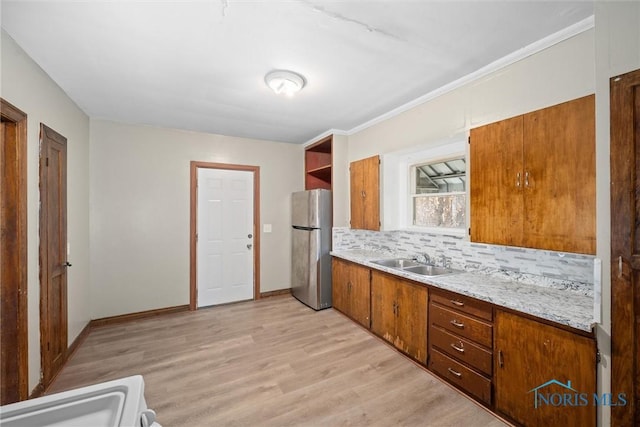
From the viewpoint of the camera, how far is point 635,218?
126 centimetres

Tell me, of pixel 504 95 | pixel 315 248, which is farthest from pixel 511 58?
pixel 315 248

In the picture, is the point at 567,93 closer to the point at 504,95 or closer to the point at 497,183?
the point at 504,95

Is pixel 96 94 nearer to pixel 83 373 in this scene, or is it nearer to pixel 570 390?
pixel 83 373

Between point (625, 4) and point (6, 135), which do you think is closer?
point (625, 4)

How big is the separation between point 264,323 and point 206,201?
6.41ft

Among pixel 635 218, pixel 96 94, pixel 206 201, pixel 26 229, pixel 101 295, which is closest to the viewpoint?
pixel 635 218

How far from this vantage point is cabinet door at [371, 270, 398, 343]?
9.16 ft

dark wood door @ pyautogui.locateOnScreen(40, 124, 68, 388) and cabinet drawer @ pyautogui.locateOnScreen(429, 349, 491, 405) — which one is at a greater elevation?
dark wood door @ pyautogui.locateOnScreen(40, 124, 68, 388)

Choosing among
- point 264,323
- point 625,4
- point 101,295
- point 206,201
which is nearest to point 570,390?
point 625,4

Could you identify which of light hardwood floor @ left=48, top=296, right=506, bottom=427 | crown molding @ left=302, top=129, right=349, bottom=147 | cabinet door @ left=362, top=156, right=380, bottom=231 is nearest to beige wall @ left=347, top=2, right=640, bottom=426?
cabinet door @ left=362, top=156, right=380, bottom=231

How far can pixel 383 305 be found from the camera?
9.57ft

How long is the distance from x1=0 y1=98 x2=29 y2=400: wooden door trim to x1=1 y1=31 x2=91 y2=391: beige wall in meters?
0.07

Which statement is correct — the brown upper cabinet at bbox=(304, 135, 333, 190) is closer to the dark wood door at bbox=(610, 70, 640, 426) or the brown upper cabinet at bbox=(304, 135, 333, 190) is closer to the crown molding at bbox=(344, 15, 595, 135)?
the crown molding at bbox=(344, 15, 595, 135)

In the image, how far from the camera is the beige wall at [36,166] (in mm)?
1867
